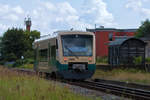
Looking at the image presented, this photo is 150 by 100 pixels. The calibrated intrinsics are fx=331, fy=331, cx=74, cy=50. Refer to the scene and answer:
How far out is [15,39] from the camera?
249 ft

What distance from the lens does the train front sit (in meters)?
19.6

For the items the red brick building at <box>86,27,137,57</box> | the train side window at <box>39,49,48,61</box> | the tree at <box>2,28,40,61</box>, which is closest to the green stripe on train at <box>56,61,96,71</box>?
the train side window at <box>39,49,48,61</box>

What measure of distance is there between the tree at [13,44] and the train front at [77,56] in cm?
5448

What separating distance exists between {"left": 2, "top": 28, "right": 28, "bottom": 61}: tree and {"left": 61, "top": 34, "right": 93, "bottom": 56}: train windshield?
5444 cm

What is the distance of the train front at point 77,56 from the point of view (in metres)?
19.6

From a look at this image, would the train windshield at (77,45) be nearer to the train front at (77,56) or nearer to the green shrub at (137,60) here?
the train front at (77,56)

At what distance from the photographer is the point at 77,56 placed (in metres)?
19.7

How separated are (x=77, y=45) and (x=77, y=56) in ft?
2.33

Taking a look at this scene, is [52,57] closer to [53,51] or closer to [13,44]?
[53,51]

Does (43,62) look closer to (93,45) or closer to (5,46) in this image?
(93,45)

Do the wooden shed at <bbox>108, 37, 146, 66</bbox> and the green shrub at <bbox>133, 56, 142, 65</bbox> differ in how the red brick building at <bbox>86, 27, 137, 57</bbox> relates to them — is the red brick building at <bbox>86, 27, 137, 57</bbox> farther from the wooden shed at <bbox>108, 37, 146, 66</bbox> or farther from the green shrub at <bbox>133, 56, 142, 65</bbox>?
the green shrub at <bbox>133, 56, 142, 65</bbox>

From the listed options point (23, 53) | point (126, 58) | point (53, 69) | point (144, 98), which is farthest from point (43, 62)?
point (23, 53)

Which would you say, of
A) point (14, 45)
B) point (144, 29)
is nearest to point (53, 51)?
point (14, 45)

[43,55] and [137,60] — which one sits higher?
[43,55]
